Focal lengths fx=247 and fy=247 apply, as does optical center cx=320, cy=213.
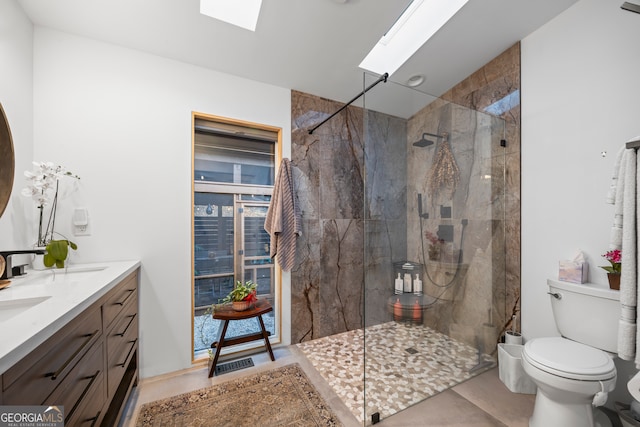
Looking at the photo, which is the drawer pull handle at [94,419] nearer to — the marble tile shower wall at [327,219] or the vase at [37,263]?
the vase at [37,263]

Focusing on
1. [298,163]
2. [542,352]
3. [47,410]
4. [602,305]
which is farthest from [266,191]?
→ [602,305]

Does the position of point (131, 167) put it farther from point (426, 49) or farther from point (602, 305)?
point (602, 305)

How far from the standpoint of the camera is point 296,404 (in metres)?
1.61

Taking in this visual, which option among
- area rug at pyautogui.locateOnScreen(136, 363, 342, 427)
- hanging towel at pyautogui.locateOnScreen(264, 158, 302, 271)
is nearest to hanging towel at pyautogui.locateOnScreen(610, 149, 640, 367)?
area rug at pyautogui.locateOnScreen(136, 363, 342, 427)

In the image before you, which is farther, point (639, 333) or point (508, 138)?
point (508, 138)

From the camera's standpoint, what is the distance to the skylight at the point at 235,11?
5.27ft

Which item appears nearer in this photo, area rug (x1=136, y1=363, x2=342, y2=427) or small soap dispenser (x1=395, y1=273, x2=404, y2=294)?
area rug (x1=136, y1=363, x2=342, y2=427)

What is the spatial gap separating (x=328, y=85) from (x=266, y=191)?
1214 millimetres

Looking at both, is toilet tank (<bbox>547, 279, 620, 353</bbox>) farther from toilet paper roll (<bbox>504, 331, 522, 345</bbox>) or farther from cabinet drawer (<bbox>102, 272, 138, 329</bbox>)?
cabinet drawer (<bbox>102, 272, 138, 329</bbox>)

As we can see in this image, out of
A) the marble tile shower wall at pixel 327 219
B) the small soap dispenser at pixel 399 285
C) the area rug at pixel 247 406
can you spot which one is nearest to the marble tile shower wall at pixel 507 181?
the small soap dispenser at pixel 399 285

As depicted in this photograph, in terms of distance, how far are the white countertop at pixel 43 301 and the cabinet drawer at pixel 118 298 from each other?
0.06 metres

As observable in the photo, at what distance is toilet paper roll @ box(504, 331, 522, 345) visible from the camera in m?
1.87

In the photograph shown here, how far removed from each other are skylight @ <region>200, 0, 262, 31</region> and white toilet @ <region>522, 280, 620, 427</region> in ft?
8.67

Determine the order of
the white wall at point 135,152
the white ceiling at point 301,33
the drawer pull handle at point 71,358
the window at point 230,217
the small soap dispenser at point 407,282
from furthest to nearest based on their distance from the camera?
the window at point 230,217 < the small soap dispenser at point 407,282 < the white wall at point 135,152 < the white ceiling at point 301,33 < the drawer pull handle at point 71,358
